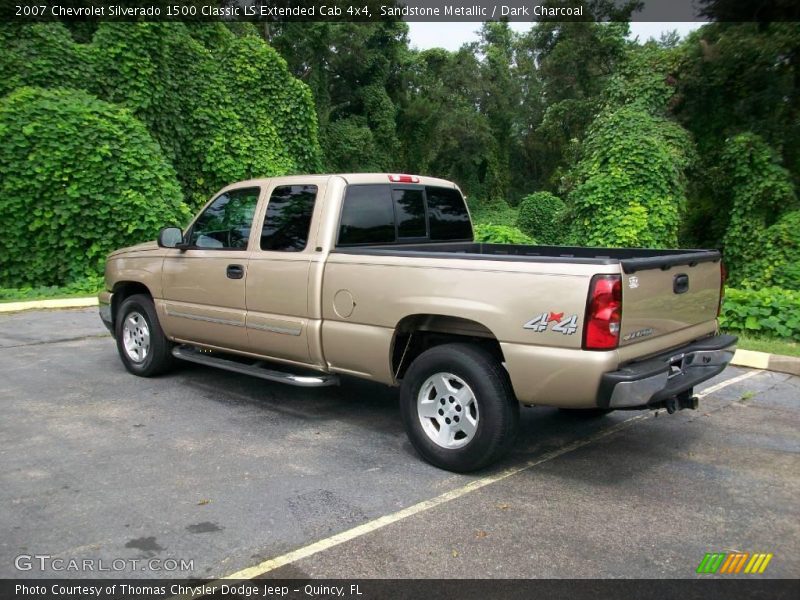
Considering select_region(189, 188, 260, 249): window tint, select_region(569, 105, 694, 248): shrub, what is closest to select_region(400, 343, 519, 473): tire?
select_region(189, 188, 260, 249): window tint

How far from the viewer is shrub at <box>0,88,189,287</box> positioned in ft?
42.1

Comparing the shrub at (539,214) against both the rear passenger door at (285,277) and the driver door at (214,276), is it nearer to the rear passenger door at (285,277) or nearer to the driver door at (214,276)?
the driver door at (214,276)

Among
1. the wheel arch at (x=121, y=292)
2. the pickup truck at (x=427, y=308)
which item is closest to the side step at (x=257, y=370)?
the pickup truck at (x=427, y=308)

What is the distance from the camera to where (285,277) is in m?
5.36

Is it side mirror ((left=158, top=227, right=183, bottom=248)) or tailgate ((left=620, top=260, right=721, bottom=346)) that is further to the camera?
side mirror ((left=158, top=227, right=183, bottom=248))

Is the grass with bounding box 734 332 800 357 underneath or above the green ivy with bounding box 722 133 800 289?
underneath

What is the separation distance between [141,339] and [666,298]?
16.6 ft

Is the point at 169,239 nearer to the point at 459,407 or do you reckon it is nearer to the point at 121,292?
the point at 121,292

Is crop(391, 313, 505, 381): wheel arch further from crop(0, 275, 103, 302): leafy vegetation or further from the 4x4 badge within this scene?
crop(0, 275, 103, 302): leafy vegetation

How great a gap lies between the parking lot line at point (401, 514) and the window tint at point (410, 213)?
2128 mm

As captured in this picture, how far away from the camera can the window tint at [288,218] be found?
5426 mm

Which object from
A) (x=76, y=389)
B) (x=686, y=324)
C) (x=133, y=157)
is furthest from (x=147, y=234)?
(x=686, y=324)

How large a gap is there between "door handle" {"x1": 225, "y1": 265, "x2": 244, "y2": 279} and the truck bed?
101 cm

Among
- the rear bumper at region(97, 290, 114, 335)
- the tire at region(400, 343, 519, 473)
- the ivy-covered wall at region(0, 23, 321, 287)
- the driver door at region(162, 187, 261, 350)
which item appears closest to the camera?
the tire at region(400, 343, 519, 473)
